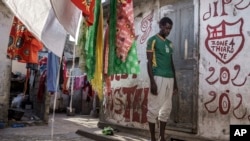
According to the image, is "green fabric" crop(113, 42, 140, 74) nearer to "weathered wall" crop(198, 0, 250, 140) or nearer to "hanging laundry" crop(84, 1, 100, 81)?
"hanging laundry" crop(84, 1, 100, 81)

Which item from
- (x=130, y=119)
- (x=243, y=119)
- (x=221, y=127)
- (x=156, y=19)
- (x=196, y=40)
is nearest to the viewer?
(x=243, y=119)

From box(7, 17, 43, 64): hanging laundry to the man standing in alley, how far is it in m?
4.14

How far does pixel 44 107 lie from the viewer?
32.0 feet

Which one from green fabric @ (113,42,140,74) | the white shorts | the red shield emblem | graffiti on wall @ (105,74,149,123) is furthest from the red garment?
graffiti on wall @ (105,74,149,123)

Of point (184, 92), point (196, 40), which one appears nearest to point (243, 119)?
point (184, 92)

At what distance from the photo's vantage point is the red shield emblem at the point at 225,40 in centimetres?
452

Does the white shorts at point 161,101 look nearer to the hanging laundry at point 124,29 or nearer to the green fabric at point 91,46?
the hanging laundry at point 124,29

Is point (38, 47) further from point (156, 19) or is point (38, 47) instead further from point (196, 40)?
point (196, 40)

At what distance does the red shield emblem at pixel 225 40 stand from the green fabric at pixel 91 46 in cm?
233

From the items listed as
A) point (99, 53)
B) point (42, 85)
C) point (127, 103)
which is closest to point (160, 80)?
point (99, 53)

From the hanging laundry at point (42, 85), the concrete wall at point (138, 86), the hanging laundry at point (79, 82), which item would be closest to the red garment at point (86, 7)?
the concrete wall at point (138, 86)

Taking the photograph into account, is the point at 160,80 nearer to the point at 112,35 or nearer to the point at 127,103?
the point at 112,35

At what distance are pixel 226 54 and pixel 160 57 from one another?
3.66 feet

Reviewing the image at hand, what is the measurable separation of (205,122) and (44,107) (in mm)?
6484
